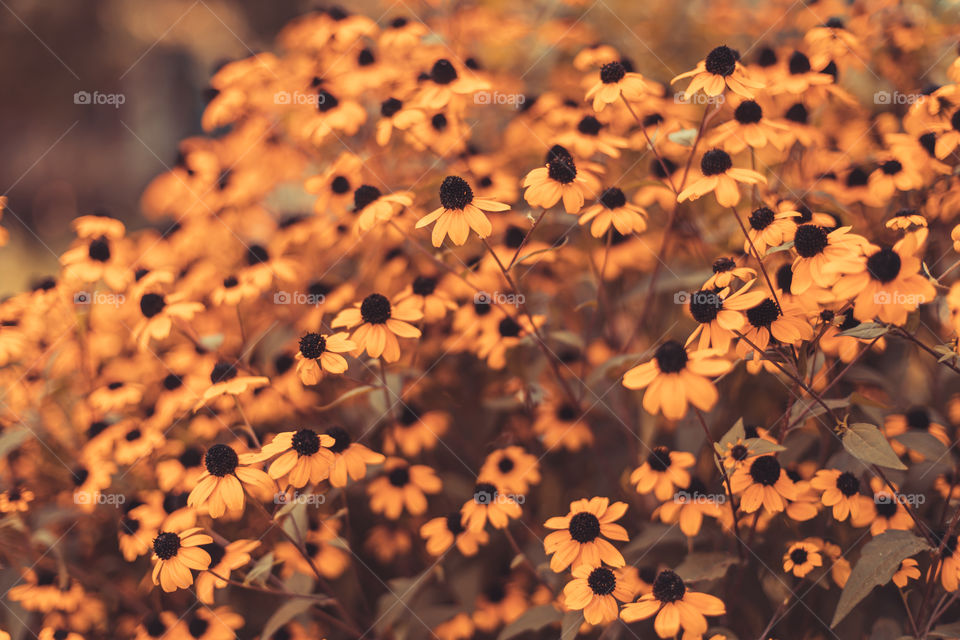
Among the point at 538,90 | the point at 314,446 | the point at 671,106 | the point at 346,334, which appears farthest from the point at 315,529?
the point at 538,90

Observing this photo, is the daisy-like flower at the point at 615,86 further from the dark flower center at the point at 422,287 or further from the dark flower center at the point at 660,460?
the dark flower center at the point at 660,460

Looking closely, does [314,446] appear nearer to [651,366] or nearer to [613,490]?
[651,366]

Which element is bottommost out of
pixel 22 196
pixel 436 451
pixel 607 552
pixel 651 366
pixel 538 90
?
pixel 22 196
